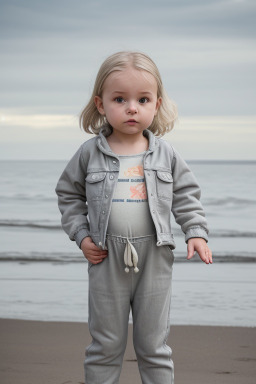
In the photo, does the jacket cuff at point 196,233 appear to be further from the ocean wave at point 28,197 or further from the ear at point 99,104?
the ocean wave at point 28,197

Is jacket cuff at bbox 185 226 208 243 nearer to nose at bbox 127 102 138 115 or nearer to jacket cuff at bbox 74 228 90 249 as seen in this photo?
jacket cuff at bbox 74 228 90 249

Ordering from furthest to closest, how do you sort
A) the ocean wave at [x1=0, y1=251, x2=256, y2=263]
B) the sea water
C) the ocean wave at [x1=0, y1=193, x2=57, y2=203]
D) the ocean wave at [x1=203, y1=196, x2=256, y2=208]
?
the ocean wave at [x1=0, y1=193, x2=57, y2=203] < the ocean wave at [x1=203, y1=196, x2=256, y2=208] < the ocean wave at [x1=0, y1=251, x2=256, y2=263] < the sea water

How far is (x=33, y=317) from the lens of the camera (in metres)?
5.50

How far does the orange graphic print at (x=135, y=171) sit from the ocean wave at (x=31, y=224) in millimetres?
9591

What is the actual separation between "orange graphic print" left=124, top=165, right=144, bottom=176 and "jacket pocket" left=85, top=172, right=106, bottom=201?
93 mm

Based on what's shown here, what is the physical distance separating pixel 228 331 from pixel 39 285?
247 cm

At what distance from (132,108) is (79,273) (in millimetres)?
5156

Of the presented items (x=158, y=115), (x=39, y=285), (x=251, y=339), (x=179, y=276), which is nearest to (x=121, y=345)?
(x=158, y=115)

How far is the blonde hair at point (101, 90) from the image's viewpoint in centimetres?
278

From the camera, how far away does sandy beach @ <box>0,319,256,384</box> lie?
377 cm

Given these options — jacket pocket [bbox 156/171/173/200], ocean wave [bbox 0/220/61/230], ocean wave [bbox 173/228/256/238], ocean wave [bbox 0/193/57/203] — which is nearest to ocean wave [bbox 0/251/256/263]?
ocean wave [bbox 173/228/256/238]

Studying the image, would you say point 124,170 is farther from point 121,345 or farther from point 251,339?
point 251,339

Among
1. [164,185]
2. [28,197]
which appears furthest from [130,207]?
[28,197]

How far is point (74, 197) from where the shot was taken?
9.65 feet
